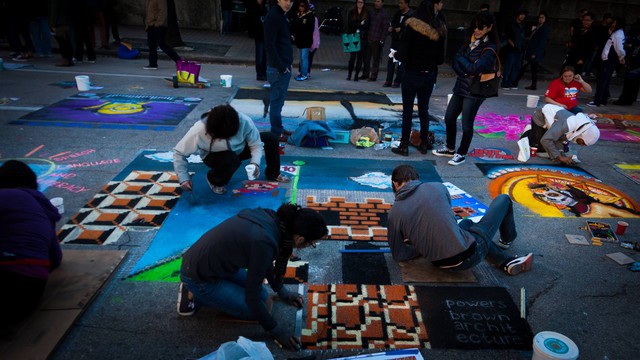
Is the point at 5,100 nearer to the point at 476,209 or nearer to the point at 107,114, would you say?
the point at 107,114

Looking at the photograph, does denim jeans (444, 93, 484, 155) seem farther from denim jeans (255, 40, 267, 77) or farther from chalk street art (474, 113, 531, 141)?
denim jeans (255, 40, 267, 77)

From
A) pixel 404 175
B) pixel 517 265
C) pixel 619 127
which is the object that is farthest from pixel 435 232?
pixel 619 127

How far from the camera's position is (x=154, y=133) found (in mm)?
6152

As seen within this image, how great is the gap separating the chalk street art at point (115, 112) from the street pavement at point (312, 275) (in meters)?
0.20

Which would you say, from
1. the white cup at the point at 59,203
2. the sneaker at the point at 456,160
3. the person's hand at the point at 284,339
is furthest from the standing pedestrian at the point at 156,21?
the person's hand at the point at 284,339

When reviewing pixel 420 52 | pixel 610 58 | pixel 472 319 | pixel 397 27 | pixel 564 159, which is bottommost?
pixel 472 319

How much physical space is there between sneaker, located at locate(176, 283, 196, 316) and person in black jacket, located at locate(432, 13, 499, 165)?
3.93 metres

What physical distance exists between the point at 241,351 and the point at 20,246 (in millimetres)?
1550

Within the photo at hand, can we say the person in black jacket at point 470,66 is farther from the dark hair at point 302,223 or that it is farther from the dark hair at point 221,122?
the dark hair at point 302,223

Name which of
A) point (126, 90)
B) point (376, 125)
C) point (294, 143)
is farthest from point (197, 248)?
point (126, 90)

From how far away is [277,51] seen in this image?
563cm

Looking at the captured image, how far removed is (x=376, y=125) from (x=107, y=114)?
427cm

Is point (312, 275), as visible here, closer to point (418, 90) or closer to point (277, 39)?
point (418, 90)

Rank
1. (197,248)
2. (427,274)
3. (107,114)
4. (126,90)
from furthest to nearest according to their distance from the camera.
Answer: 1. (126,90)
2. (107,114)
3. (427,274)
4. (197,248)
